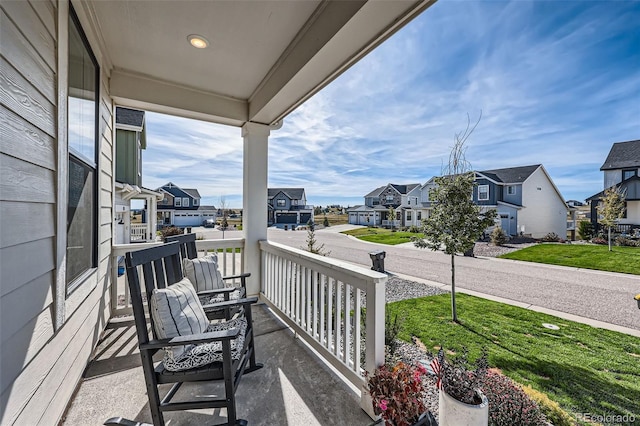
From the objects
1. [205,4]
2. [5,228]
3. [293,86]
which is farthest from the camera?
[293,86]

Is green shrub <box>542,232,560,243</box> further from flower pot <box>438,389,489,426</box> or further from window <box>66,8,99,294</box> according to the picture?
window <box>66,8,99,294</box>

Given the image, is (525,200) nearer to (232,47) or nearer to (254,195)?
(254,195)

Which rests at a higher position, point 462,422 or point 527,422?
point 462,422

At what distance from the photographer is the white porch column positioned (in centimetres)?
358

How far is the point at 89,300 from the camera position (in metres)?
2.18

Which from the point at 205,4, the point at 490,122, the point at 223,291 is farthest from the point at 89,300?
the point at 490,122

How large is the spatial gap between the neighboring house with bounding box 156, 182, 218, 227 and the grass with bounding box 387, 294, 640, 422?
1344cm

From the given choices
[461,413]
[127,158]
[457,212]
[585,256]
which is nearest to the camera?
[461,413]

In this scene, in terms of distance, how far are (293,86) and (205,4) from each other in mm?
916

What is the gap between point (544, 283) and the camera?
19.9 feet

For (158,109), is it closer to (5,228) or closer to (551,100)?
(5,228)

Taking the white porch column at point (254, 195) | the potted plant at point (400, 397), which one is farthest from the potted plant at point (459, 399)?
the white porch column at point (254, 195)

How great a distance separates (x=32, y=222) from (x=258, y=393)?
1.67 meters

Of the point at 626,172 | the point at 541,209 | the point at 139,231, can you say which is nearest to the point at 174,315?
the point at 139,231
